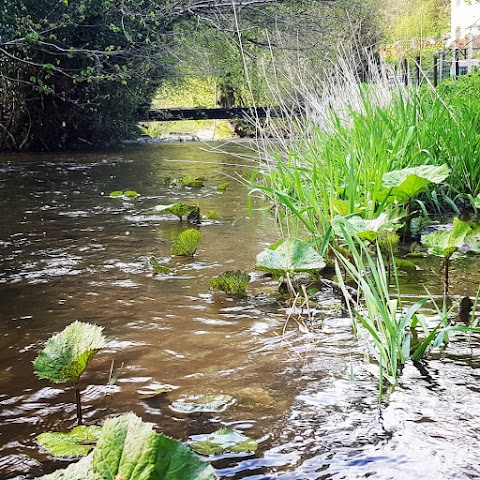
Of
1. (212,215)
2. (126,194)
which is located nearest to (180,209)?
(212,215)

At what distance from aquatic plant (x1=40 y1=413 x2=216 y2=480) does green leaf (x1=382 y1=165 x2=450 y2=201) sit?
1.83 meters

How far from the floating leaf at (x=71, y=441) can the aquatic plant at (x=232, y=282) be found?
952 mm

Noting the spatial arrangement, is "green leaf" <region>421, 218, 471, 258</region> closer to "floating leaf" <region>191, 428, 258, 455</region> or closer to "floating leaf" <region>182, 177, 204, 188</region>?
"floating leaf" <region>191, 428, 258, 455</region>

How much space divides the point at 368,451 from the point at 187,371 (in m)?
0.55

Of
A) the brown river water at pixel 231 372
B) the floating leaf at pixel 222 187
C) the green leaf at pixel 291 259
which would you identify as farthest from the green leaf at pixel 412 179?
the floating leaf at pixel 222 187

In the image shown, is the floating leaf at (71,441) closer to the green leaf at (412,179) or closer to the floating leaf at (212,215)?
the green leaf at (412,179)

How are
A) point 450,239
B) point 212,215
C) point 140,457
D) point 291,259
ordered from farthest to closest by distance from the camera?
point 212,215 < point 291,259 < point 450,239 < point 140,457

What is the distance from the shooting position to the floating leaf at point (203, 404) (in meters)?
1.32

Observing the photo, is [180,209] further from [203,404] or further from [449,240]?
[203,404]

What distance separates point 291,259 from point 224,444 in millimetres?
989

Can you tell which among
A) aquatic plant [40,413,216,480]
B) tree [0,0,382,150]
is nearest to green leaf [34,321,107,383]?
aquatic plant [40,413,216,480]

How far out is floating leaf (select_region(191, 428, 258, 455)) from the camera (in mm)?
1142

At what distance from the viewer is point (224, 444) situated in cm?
116

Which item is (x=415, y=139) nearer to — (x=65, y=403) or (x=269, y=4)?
Answer: (x=65, y=403)
